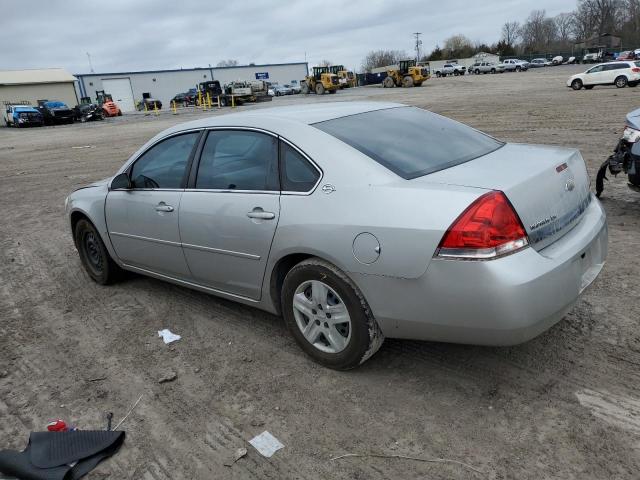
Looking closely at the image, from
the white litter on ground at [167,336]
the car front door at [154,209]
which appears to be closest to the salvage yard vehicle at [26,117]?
the car front door at [154,209]

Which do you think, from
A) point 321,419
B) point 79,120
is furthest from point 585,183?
point 79,120

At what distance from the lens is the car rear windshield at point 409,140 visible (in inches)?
123

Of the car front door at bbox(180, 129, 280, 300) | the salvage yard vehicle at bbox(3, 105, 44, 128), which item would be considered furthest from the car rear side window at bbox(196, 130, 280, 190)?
the salvage yard vehicle at bbox(3, 105, 44, 128)

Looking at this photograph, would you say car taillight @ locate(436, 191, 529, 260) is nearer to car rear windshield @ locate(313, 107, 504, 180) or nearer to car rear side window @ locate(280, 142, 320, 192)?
car rear windshield @ locate(313, 107, 504, 180)

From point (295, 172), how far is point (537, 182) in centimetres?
139

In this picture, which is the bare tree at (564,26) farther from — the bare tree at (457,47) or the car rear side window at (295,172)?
the car rear side window at (295,172)

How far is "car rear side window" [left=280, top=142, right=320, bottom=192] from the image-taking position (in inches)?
125

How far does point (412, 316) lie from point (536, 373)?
3.06 feet

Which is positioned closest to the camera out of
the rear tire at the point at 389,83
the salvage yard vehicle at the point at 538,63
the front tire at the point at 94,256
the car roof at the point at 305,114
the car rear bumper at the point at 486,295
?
the car rear bumper at the point at 486,295

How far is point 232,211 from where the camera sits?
3.53 m

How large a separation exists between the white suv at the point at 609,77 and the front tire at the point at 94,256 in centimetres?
2879

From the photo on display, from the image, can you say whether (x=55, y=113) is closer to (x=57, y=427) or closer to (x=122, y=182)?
(x=122, y=182)

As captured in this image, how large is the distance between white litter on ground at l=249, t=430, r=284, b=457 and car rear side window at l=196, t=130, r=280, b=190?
57.7 inches

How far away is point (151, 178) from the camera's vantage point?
4348mm
